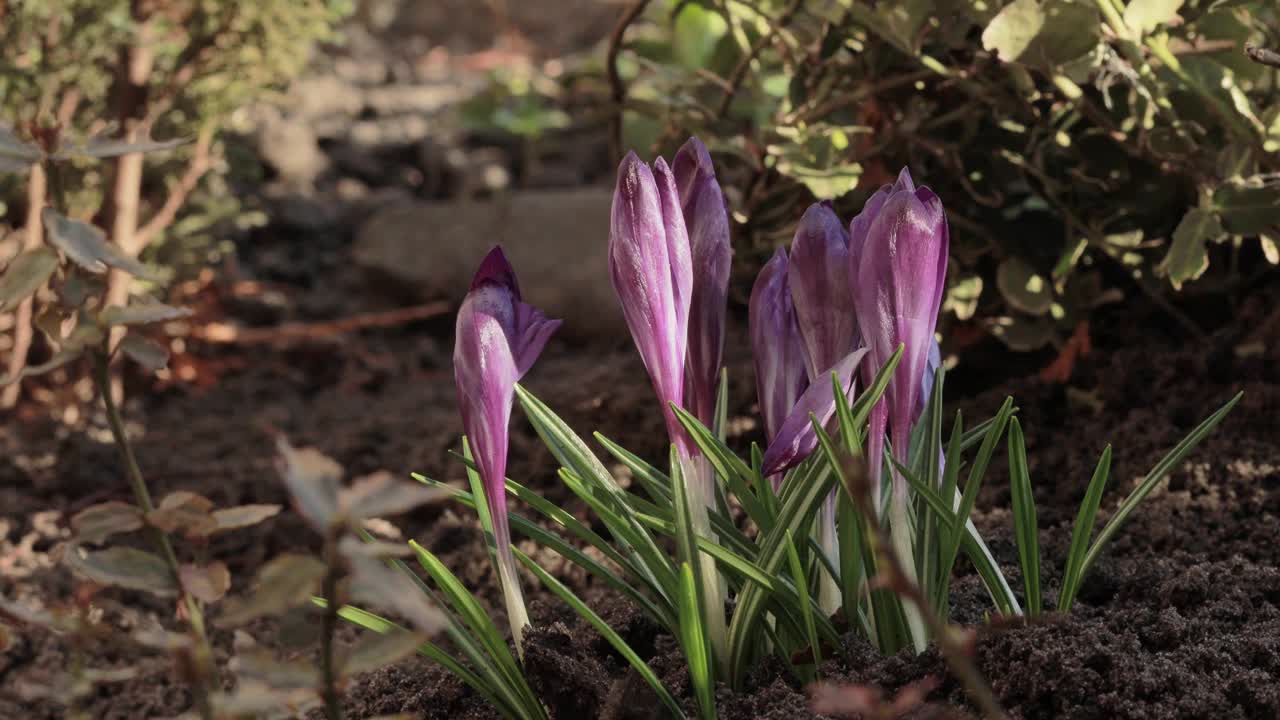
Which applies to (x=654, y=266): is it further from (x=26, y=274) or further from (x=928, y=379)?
(x=26, y=274)

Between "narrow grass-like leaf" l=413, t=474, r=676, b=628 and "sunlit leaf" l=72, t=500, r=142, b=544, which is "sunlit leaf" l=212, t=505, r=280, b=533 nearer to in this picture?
"sunlit leaf" l=72, t=500, r=142, b=544

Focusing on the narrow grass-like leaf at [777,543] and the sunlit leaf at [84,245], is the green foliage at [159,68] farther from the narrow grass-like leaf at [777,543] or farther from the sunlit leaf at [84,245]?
the narrow grass-like leaf at [777,543]

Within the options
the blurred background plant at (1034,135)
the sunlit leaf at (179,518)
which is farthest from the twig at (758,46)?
the sunlit leaf at (179,518)

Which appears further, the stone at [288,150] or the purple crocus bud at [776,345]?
the stone at [288,150]

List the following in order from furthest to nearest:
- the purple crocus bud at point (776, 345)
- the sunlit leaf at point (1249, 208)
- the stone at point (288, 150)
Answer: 1. the stone at point (288, 150)
2. the sunlit leaf at point (1249, 208)
3. the purple crocus bud at point (776, 345)

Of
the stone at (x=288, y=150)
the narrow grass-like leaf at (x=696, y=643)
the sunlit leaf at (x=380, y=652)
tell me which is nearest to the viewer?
the sunlit leaf at (x=380, y=652)

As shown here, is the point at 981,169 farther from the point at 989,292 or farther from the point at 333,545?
the point at 333,545

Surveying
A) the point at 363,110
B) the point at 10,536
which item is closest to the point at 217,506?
the point at 10,536
